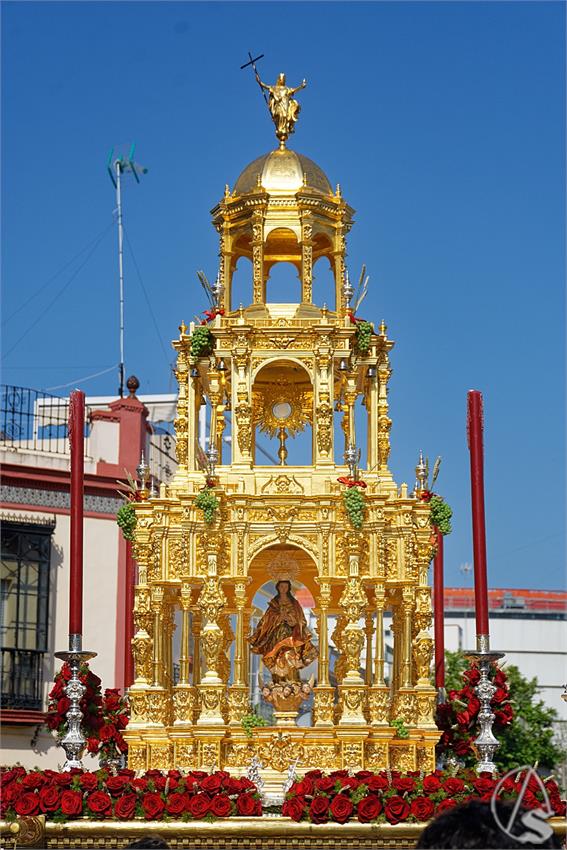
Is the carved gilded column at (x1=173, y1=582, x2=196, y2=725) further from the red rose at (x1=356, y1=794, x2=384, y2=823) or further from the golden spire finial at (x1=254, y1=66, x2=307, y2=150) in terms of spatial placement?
the golden spire finial at (x1=254, y1=66, x2=307, y2=150)

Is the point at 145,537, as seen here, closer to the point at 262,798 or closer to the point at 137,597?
the point at 137,597

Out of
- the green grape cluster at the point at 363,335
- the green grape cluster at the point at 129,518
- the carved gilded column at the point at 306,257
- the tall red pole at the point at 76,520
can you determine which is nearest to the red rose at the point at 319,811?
the tall red pole at the point at 76,520

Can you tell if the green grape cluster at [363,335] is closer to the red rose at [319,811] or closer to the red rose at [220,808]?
the red rose at [319,811]

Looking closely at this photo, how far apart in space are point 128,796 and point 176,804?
0.62 m

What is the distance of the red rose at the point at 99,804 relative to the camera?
687 inches

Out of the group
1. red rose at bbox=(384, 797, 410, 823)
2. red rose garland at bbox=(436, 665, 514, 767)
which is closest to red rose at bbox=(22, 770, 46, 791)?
red rose at bbox=(384, 797, 410, 823)

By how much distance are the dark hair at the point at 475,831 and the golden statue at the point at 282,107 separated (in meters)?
19.0

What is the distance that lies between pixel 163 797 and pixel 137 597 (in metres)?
3.96

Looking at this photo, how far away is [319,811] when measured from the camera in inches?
680

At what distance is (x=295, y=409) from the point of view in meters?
22.5

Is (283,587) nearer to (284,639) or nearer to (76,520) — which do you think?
(284,639)

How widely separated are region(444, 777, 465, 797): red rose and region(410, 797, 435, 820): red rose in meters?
0.32

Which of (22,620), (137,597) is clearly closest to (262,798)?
(137,597)

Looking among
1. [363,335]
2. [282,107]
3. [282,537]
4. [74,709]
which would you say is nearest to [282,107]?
[282,107]
